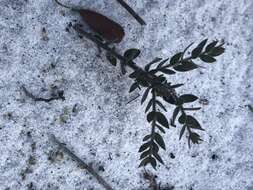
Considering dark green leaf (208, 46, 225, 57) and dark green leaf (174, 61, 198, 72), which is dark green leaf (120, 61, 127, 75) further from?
dark green leaf (208, 46, 225, 57)

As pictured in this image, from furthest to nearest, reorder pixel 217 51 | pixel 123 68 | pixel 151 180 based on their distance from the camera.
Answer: pixel 151 180 < pixel 123 68 < pixel 217 51

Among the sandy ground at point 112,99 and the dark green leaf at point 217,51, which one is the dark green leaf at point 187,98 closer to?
the dark green leaf at point 217,51

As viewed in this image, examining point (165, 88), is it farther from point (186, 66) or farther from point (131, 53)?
point (131, 53)

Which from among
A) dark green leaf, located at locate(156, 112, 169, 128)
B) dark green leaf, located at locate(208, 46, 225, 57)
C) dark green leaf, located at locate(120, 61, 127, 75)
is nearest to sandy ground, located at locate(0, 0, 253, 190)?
dark green leaf, located at locate(120, 61, 127, 75)

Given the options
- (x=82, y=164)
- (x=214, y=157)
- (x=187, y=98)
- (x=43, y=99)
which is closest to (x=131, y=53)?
(x=187, y=98)

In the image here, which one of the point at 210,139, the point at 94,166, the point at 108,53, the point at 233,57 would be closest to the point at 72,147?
the point at 94,166

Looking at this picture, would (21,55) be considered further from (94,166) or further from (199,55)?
(199,55)
